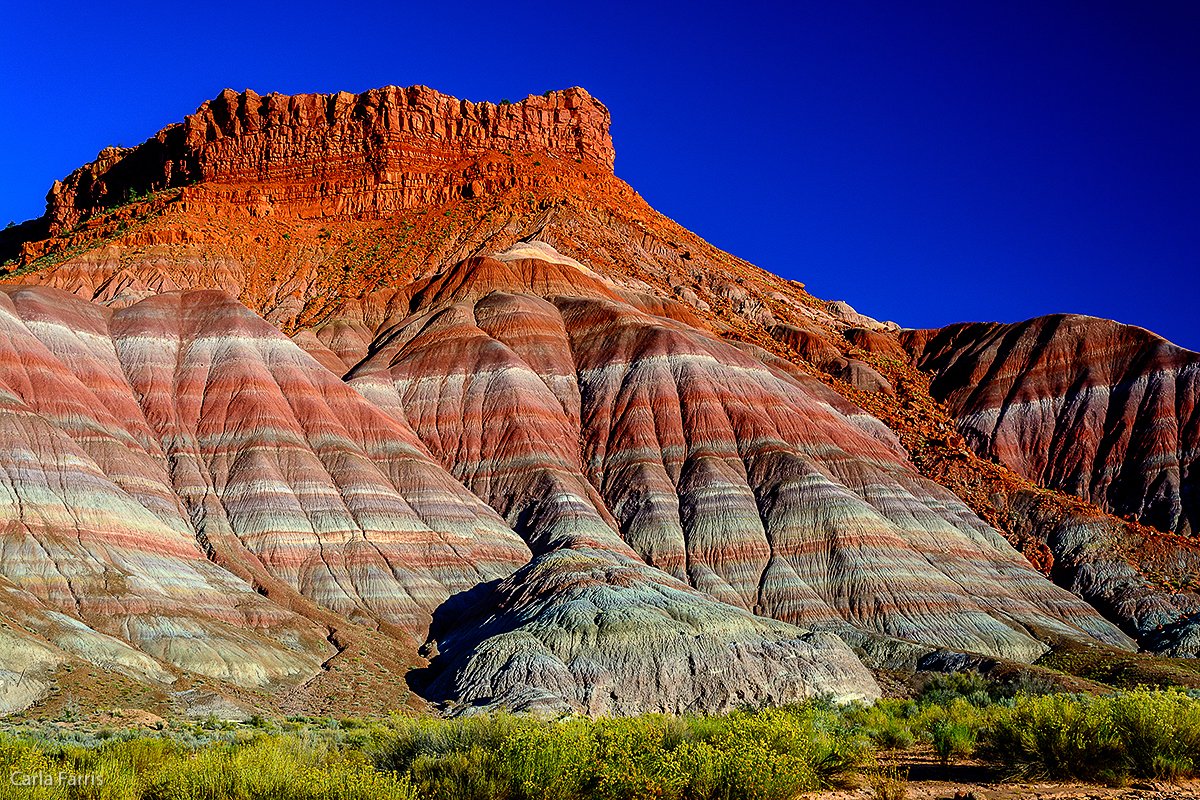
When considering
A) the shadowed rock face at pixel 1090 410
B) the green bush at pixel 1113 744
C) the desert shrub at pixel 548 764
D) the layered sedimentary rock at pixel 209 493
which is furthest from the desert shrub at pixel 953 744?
the shadowed rock face at pixel 1090 410

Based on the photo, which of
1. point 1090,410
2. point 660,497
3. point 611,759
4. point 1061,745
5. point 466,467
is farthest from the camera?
point 1090,410

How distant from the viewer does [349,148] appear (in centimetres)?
11444

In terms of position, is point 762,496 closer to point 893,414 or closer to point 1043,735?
point 893,414

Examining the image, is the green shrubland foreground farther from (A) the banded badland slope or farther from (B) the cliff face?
(B) the cliff face

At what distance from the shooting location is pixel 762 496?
70.6 m

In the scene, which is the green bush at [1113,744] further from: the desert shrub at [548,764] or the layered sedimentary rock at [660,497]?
the layered sedimentary rock at [660,497]

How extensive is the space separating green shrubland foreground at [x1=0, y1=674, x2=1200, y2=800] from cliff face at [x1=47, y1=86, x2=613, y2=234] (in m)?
96.1

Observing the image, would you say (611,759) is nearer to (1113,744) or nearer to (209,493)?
(1113,744)

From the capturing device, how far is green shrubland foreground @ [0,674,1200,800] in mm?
15180

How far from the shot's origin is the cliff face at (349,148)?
112438mm

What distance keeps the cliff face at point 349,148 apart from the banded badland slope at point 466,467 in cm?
40

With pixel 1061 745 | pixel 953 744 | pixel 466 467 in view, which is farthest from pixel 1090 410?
pixel 1061 745

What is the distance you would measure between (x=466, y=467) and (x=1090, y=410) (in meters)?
53.1

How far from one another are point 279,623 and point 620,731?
35.5 metres
